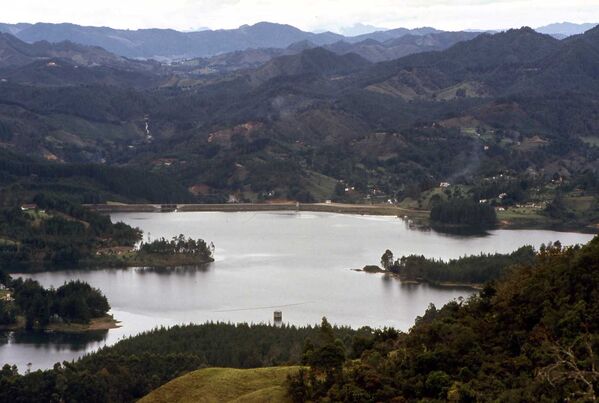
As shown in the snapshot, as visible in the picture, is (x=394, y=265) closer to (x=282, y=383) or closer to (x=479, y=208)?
(x=479, y=208)

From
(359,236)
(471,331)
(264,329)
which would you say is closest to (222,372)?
(471,331)

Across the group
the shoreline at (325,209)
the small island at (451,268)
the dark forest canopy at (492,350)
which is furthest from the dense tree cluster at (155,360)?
the shoreline at (325,209)

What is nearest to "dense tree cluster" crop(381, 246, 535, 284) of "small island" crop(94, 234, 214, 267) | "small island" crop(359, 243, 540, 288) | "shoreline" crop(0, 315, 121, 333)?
"small island" crop(359, 243, 540, 288)

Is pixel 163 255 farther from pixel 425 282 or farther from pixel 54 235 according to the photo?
pixel 425 282

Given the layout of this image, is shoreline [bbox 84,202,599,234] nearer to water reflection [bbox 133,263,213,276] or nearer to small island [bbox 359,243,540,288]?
small island [bbox 359,243,540,288]

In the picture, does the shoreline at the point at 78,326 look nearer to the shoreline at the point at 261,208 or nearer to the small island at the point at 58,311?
the small island at the point at 58,311

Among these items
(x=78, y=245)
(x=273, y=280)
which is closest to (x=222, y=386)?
(x=273, y=280)
